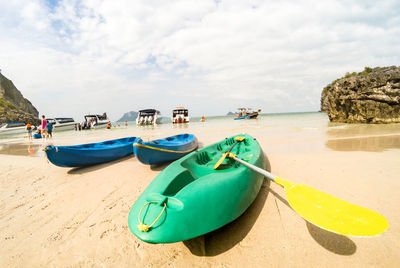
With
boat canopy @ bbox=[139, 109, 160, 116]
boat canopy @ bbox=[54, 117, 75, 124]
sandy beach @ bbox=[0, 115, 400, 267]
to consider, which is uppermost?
boat canopy @ bbox=[139, 109, 160, 116]

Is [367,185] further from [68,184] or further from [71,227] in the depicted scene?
[68,184]

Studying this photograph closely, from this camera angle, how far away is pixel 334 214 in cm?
206

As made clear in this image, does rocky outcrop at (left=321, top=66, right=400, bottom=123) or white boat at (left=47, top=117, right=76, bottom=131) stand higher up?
rocky outcrop at (left=321, top=66, right=400, bottom=123)

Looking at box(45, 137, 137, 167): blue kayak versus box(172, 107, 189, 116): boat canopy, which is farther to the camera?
box(172, 107, 189, 116): boat canopy

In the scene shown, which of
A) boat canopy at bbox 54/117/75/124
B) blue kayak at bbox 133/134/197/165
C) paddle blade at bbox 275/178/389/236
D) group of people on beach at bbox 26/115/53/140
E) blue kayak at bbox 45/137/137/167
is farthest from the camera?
boat canopy at bbox 54/117/75/124

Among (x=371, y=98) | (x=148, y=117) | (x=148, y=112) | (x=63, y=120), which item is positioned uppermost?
(x=371, y=98)

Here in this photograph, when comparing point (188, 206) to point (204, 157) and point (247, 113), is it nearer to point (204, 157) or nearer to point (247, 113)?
point (204, 157)

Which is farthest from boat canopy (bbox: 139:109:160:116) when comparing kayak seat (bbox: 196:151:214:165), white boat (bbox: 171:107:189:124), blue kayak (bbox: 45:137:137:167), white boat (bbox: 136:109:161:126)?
kayak seat (bbox: 196:151:214:165)

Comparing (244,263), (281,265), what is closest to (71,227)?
(244,263)

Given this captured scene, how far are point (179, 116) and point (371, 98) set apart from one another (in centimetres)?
2890

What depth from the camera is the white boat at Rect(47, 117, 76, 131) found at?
27.2 m

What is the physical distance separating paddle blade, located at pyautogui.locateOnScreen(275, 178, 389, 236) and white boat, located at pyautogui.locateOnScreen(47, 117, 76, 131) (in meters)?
34.8

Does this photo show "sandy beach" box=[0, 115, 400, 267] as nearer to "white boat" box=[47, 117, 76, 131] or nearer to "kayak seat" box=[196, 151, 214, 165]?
"kayak seat" box=[196, 151, 214, 165]

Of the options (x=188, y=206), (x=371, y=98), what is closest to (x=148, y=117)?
(x=371, y=98)
